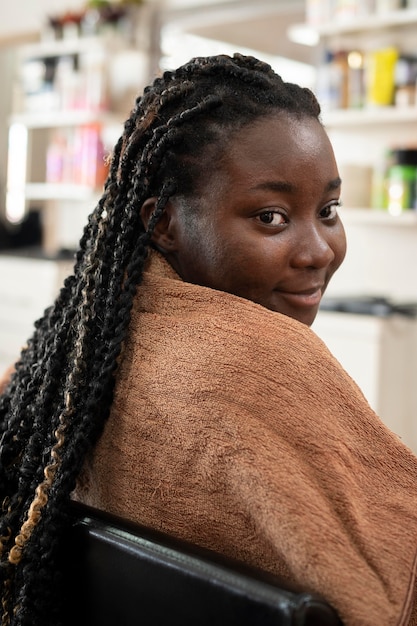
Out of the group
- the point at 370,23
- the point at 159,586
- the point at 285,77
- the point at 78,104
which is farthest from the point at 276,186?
the point at 78,104

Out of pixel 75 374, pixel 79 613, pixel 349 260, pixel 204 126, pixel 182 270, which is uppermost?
pixel 349 260

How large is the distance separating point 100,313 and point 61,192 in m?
3.82

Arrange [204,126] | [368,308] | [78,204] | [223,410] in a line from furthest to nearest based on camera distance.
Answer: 1. [78,204]
2. [368,308]
3. [204,126]
4. [223,410]

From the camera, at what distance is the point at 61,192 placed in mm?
4535

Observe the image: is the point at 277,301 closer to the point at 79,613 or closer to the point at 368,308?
the point at 79,613

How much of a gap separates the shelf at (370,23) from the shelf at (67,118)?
1390 millimetres

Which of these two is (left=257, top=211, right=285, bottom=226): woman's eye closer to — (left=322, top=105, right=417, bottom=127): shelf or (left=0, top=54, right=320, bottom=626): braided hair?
(left=0, top=54, right=320, bottom=626): braided hair

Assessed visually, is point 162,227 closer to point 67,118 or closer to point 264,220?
point 264,220

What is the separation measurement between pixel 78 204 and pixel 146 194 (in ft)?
13.2

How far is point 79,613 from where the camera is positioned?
0.74 meters

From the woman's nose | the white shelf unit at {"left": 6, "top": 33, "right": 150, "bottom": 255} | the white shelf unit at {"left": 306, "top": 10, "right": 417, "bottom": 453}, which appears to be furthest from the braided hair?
the white shelf unit at {"left": 6, "top": 33, "right": 150, "bottom": 255}

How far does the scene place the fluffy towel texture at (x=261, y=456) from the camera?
649mm

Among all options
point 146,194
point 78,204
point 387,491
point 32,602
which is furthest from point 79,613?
point 78,204

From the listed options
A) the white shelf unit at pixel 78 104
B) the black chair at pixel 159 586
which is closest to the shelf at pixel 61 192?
the white shelf unit at pixel 78 104
